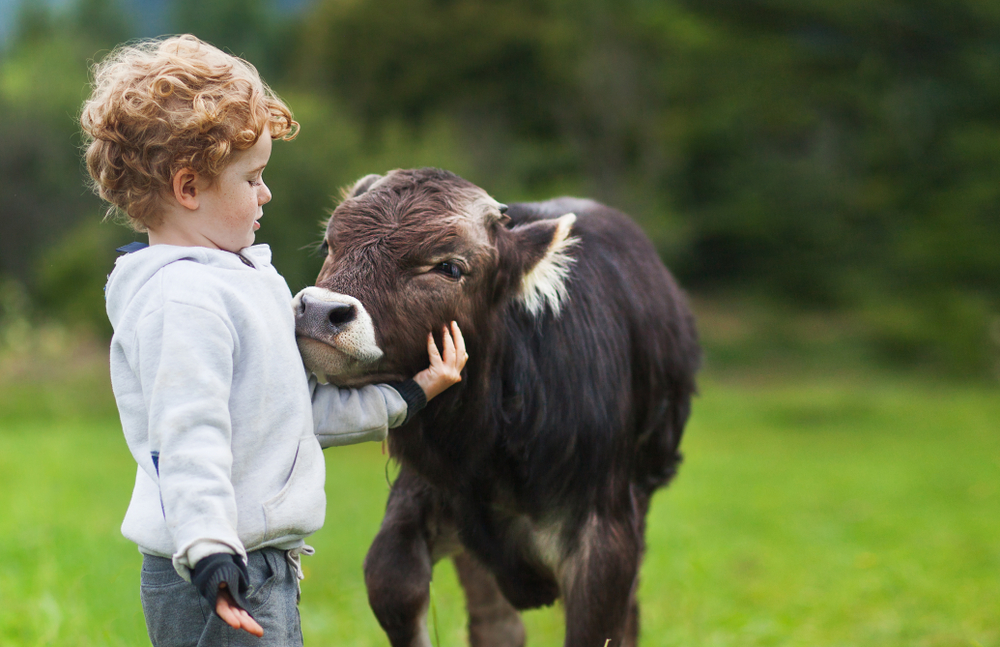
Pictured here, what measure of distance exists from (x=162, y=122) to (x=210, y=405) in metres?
0.66

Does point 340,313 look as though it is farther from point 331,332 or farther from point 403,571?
point 403,571

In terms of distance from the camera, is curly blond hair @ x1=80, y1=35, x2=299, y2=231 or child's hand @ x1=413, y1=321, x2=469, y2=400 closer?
curly blond hair @ x1=80, y1=35, x2=299, y2=231

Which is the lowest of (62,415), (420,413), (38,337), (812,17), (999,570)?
(62,415)

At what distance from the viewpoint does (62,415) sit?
1585cm

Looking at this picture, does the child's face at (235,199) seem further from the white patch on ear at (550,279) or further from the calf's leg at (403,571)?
the calf's leg at (403,571)

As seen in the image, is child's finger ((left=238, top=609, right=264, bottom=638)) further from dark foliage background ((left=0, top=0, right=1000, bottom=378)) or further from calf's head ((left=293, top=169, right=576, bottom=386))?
dark foliage background ((left=0, top=0, right=1000, bottom=378))

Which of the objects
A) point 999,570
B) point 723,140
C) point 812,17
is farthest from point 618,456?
point 723,140

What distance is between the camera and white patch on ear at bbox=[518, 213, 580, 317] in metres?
3.35

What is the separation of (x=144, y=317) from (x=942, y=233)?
69.5ft

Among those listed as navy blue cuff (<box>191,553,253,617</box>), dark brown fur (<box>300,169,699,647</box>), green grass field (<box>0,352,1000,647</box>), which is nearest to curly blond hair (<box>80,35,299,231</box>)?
dark brown fur (<box>300,169,699,647</box>)

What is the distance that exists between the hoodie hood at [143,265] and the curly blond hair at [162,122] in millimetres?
119

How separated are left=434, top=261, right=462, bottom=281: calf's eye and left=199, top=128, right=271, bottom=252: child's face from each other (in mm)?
658

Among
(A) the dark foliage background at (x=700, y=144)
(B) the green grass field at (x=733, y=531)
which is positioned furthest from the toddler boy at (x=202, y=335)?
(A) the dark foliage background at (x=700, y=144)

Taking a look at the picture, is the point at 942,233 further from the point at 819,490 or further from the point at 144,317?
the point at 144,317
